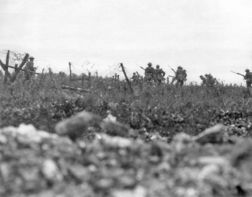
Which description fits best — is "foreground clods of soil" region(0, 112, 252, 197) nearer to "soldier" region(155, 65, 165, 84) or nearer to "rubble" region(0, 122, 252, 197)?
"rubble" region(0, 122, 252, 197)

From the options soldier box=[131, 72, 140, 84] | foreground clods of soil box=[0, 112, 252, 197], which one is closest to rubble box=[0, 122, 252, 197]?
foreground clods of soil box=[0, 112, 252, 197]

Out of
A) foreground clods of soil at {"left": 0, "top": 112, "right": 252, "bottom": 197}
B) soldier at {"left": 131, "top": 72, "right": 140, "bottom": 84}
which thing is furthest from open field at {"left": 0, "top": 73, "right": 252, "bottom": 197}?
soldier at {"left": 131, "top": 72, "right": 140, "bottom": 84}

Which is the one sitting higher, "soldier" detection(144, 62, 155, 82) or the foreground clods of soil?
"soldier" detection(144, 62, 155, 82)

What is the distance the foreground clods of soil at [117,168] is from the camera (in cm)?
560

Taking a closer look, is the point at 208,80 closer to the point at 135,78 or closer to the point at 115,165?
the point at 135,78

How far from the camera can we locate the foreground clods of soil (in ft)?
18.4

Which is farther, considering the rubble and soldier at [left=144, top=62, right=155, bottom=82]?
soldier at [left=144, top=62, right=155, bottom=82]

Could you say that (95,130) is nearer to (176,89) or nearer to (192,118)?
(192,118)

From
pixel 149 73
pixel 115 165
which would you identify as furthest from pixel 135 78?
pixel 115 165

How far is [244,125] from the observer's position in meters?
21.7

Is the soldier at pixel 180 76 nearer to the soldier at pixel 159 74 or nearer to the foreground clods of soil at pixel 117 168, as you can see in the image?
the soldier at pixel 159 74

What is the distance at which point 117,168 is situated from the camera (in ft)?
19.4

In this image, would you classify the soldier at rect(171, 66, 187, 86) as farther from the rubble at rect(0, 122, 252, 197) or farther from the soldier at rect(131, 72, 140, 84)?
the rubble at rect(0, 122, 252, 197)

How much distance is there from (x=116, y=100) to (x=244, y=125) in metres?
5.31
